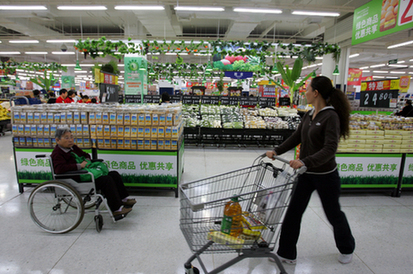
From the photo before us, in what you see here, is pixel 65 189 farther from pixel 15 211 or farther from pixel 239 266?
pixel 239 266

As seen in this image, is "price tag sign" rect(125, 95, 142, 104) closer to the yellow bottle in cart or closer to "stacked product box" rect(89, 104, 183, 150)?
"stacked product box" rect(89, 104, 183, 150)

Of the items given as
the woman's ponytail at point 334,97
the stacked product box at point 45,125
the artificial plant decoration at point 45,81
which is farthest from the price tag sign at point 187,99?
the artificial plant decoration at point 45,81

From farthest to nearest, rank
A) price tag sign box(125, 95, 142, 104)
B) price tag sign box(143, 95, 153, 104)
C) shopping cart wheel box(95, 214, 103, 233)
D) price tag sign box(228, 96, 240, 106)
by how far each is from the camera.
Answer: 1. price tag sign box(143, 95, 153, 104)
2. price tag sign box(125, 95, 142, 104)
3. price tag sign box(228, 96, 240, 106)
4. shopping cart wheel box(95, 214, 103, 233)

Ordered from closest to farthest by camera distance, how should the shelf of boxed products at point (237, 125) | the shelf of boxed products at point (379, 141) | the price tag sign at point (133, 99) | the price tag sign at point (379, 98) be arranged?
the shelf of boxed products at point (379, 141) → the shelf of boxed products at point (237, 125) → the price tag sign at point (379, 98) → the price tag sign at point (133, 99)

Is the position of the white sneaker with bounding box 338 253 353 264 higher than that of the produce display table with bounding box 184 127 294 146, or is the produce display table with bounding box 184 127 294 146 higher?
the produce display table with bounding box 184 127 294 146

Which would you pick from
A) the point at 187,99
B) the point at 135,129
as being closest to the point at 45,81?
the point at 187,99

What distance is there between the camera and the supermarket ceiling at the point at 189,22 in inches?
363

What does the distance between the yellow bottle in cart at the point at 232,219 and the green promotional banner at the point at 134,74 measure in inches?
414

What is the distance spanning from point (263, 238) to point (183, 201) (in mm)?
728

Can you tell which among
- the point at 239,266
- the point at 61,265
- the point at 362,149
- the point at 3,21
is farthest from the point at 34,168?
the point at 3,21

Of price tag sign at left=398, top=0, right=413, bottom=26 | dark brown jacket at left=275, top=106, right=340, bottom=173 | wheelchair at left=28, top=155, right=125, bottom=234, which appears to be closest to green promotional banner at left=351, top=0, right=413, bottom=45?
price tag sign at left=398, top=0, right=413, bottom=26

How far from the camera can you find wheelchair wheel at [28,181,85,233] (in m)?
2.76

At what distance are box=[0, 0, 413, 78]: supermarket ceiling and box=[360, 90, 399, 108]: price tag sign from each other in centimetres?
328

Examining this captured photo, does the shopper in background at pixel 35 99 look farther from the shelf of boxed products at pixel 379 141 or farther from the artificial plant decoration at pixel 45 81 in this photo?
the shelf of boxed products at pixel 379 141
